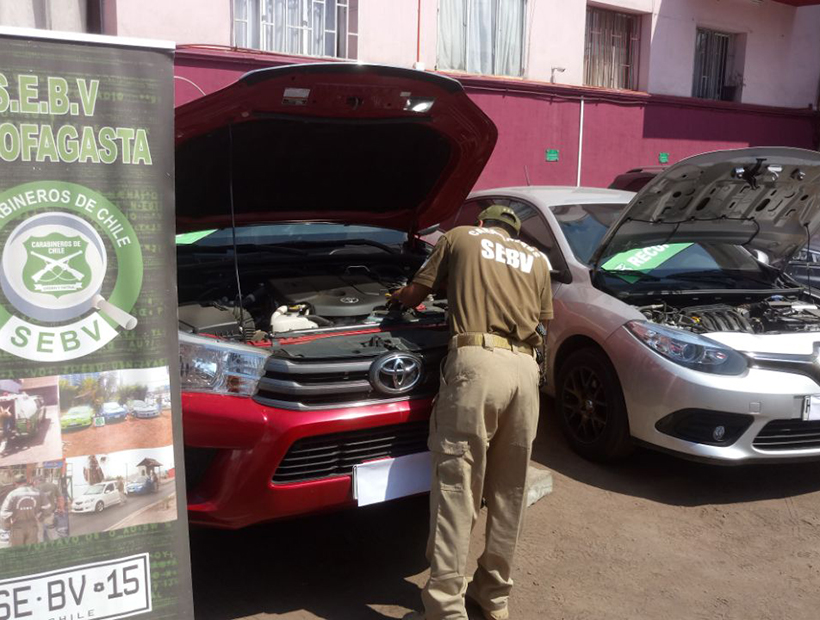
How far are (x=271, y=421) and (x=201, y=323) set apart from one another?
83 cm

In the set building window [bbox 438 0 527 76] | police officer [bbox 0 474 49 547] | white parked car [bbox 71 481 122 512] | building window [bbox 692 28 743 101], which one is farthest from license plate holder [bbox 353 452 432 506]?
building window [bbox 692 28 743 101]

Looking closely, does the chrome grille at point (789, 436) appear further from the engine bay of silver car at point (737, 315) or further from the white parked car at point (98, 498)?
the white parked car at point (98, 498)

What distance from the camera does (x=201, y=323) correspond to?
3748mm

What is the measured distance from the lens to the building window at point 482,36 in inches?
436

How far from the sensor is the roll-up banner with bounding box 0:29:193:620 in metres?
2.56

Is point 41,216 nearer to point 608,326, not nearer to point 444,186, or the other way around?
point 444,186

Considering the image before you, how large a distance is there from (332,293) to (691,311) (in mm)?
2116

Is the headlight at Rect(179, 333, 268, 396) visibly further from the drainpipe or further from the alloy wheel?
the drainpipe

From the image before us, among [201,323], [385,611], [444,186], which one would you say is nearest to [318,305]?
[201,323]

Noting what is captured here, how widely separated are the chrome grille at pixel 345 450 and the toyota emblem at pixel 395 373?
16 cm

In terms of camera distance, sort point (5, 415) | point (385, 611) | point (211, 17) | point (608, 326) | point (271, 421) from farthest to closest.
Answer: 1. point (211, 17)
2. point (608, 326)
3. point (385, 611)
4. point (271, 421)
5. point (5, 415)

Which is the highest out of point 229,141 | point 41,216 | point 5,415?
point 229,141

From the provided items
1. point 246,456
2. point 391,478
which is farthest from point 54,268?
point 391,478

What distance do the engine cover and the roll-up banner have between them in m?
1.30
